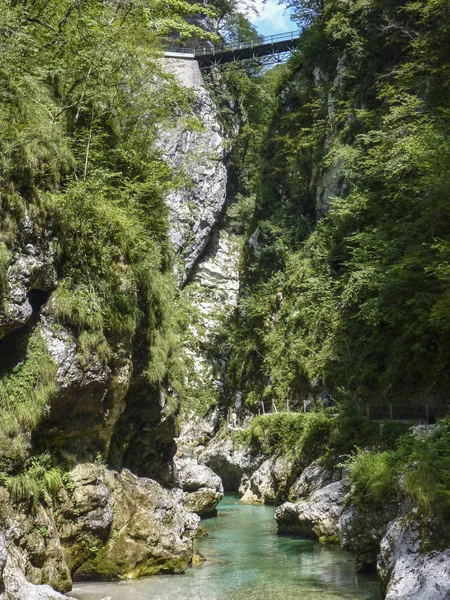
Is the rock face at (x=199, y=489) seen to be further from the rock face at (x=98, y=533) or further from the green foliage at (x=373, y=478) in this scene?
the green foliage at (x=373, y=478)

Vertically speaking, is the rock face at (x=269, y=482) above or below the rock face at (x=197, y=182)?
below

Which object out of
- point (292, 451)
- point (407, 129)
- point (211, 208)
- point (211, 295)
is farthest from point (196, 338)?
point (407, 129)

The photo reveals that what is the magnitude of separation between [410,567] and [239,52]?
1532 inches

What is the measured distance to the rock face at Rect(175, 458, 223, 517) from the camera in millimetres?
18328

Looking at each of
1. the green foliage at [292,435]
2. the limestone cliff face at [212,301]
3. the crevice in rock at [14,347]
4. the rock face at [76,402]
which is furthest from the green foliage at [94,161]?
the limestone cliff face at [212,301]

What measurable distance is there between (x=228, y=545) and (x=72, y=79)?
436 inches

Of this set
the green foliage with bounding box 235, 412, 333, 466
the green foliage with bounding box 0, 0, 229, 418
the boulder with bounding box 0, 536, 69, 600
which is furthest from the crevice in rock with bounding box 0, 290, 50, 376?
the green foliage with bounding box 235, 412, 333, 466

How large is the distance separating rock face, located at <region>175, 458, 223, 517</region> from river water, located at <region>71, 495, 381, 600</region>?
9.53 feet

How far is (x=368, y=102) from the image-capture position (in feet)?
82.0

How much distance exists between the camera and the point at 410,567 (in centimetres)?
797

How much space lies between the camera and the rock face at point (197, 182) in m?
37.8

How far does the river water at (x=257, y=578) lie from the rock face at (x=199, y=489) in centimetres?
290

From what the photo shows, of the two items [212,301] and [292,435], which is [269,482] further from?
[212,301]

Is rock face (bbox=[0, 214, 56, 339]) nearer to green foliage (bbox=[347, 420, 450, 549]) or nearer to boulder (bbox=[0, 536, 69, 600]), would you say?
boulder (bbox=[0, 536, 69, 600])
